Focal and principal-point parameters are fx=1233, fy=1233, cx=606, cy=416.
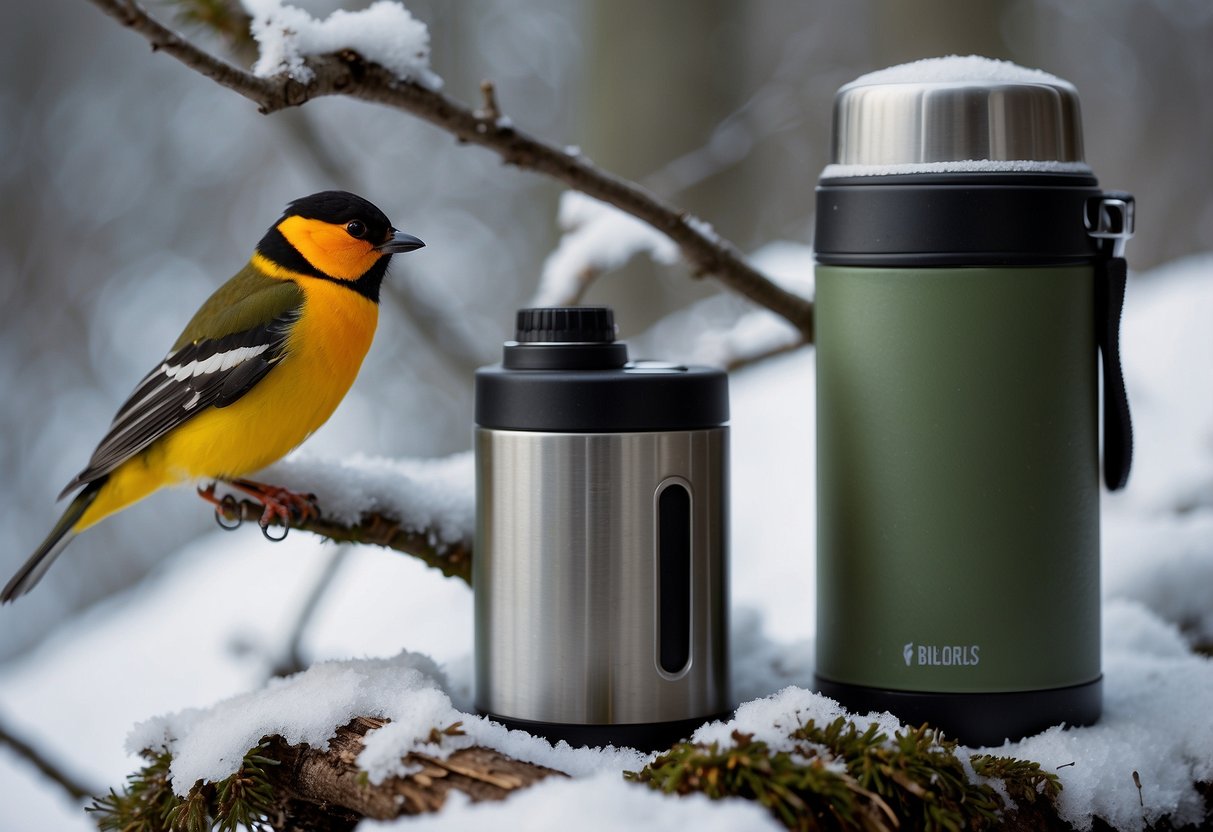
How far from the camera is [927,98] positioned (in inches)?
48.4

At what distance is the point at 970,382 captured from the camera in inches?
48.8

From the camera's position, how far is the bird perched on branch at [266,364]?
1.57 meters

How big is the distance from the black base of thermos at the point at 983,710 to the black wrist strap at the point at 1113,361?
26 cm

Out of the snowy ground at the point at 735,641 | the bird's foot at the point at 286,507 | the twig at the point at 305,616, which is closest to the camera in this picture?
the snowy ground at the point at 735,641

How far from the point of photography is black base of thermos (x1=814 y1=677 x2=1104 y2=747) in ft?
4.13

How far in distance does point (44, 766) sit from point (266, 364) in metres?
0.80

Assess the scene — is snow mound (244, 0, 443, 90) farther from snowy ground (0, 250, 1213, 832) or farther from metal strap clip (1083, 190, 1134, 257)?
metal strap clip (1083, 190, 1134, 257)

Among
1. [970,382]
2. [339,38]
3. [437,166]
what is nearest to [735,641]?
[970,382]

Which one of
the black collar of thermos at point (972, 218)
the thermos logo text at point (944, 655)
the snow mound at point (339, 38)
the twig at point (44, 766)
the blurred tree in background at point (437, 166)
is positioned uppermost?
the blurred tree in background at point (437, 166)

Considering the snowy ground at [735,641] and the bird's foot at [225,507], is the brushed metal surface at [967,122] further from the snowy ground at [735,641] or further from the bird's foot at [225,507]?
the bird's foot at [225,507]

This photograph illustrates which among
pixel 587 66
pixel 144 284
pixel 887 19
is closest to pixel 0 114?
pixel 144 284

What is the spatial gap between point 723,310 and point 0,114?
9.71 ft

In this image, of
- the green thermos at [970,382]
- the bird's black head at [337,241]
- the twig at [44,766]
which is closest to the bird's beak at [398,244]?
the bird's black head at [337,241]

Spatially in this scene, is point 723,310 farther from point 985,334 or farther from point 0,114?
point 0,114
